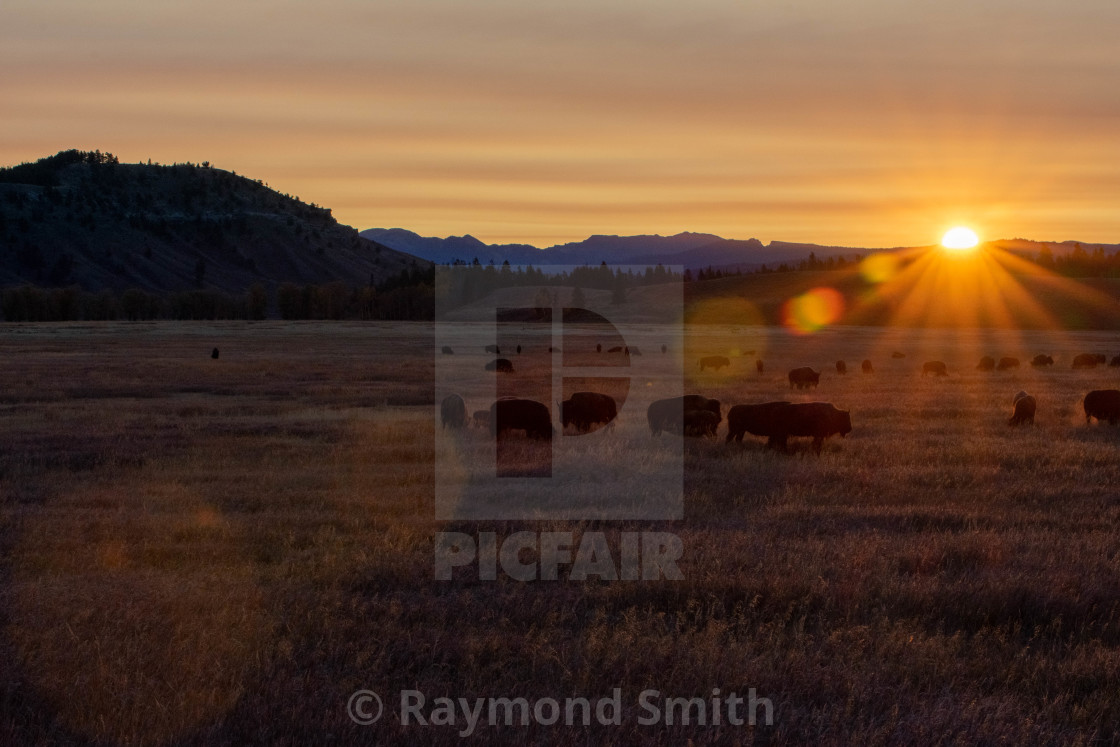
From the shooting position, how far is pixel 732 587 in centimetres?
824

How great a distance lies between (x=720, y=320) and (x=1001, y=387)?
4043 inches

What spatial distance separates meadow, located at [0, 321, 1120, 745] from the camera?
5.68m

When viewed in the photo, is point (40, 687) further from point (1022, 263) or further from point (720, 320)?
point (1022, 263)

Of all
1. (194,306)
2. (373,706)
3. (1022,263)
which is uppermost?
(1022,263)

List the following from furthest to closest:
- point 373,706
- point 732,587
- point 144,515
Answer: point 144,515 < point 732,587 < point 373,706

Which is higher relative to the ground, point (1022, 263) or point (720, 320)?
point (1022, 263)

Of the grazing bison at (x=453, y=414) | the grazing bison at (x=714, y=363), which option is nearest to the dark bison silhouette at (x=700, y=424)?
the grazing bison at (x=453, y=414)

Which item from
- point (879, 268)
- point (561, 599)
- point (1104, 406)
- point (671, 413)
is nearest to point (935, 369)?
point (1104, 406)

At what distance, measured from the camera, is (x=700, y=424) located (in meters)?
18.8

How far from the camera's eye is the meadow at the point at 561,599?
568cm

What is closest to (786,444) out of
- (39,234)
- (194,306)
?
(194,306)

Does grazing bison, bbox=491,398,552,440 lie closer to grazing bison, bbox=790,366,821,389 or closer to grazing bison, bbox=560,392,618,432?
grazing bison, bbox=560,392,618,432

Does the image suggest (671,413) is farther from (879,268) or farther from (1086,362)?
(879,268)

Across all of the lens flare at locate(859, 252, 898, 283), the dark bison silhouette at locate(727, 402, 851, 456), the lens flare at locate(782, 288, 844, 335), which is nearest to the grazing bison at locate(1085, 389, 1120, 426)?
the dark bison silhouette at locate(727, 402, 851, 456)
